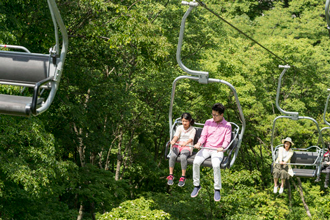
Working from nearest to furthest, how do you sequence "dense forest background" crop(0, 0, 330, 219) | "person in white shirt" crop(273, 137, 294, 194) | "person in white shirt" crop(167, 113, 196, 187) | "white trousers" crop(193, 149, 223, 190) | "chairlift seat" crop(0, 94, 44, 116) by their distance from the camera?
"chairlift seat" crop(0, 94, 44, 116) < "white trousers" crop(193, 149, 223, 190) < "person in white shirt" crop(167, 113, 196, 187) < "person in white shirt" crop(273, 137, 294, 194) < "dense forest background" crop(0, 0, 330, 219)

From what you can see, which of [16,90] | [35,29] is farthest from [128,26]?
[16,90]

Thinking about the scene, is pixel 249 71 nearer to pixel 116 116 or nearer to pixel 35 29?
pixel 116 116

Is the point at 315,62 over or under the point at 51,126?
over

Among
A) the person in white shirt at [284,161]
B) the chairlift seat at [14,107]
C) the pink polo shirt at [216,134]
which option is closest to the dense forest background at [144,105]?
the person in white shirt at [284,161]

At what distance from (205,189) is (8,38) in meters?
12.6

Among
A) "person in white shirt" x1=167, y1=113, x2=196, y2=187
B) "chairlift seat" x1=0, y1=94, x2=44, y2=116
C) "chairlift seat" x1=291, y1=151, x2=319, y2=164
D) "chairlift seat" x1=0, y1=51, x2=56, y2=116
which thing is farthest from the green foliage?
"chairlift seat" x1=0, y1=94, x2=44, y2=116

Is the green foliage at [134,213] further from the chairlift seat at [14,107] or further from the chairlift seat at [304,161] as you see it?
the chairlift seat at [14,107]

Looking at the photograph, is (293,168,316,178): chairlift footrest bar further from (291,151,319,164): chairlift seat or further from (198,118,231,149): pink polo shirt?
(198,118,231,149): pink polo shirt

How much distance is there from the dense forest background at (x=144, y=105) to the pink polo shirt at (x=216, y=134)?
13.6 ft

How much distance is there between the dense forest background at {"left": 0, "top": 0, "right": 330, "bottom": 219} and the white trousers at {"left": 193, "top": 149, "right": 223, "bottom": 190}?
418cm

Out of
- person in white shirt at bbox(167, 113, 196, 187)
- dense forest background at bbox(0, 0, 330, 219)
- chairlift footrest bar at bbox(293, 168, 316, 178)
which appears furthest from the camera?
dense forest background at bbox(0, 0, 330, 219)

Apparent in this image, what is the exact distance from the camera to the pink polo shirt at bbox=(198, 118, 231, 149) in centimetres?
726

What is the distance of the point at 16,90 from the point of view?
9852 mm

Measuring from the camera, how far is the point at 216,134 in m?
7.31
